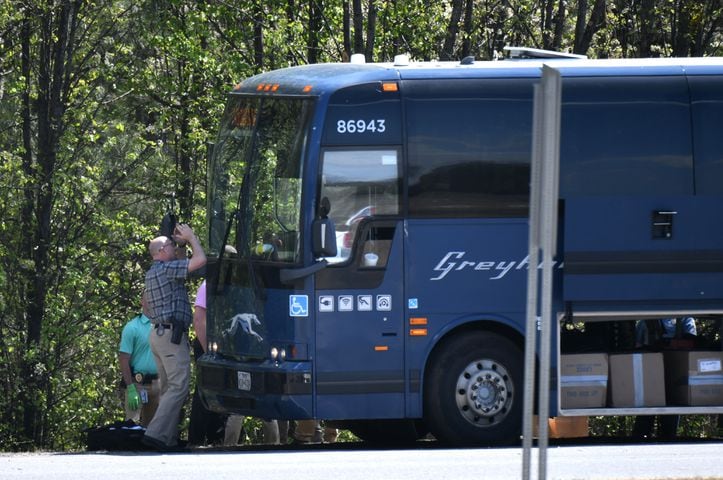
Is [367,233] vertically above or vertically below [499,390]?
above

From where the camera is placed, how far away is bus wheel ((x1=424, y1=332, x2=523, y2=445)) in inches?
458

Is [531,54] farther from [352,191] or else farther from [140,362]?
[140,362]

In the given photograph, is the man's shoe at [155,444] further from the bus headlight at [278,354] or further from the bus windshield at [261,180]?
the bus windshield at [261,180]

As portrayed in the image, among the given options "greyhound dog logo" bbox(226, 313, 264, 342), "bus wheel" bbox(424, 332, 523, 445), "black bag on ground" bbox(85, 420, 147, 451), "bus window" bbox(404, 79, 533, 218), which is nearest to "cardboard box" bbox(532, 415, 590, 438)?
"bus wheel" bbox(424, 332, 523, 445)

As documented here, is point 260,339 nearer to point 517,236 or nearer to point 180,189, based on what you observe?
point 517,236

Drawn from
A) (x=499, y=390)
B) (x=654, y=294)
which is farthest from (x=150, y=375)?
(x=654, y=294)

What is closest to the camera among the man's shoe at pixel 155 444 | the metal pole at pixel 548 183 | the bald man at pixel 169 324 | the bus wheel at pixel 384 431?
the metal pole at pixel 548 183

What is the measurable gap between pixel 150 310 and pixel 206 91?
14.2 meters

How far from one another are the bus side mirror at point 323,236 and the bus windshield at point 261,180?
183 mm

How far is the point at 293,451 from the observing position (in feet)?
38.9

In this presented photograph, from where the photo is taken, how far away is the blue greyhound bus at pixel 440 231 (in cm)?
1146

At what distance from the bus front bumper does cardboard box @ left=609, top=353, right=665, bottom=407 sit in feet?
8.71

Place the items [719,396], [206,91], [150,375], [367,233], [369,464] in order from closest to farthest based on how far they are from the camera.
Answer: [369,464] < [367,233] < [719,396] < [150,375] < [206,91]

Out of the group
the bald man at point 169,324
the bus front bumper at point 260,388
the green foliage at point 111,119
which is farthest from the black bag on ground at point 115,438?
the green foliage at point 111,119
